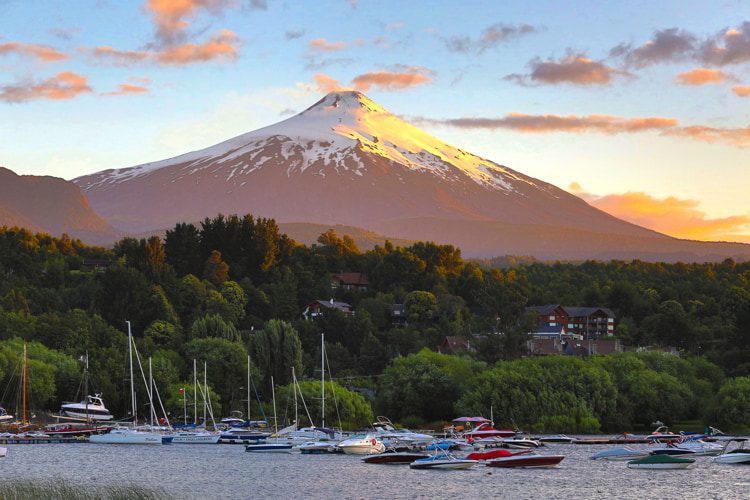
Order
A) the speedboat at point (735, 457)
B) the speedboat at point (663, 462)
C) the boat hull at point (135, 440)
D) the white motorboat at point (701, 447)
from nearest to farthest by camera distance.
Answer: the speedboat at point (663, 462) → the speedboat at point (735, 457) → the white motorboat at point (701, 447) → the boat hull at point (135, 440)

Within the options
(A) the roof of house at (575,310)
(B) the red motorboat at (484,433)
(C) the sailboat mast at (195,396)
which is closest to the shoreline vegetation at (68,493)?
(B) the red motorboat at (484,433)

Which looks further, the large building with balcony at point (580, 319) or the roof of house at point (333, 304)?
the large building with balcony at point (580, 319)

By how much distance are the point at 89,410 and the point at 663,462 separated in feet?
158

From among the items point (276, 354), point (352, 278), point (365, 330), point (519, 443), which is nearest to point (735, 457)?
point (519, 443)

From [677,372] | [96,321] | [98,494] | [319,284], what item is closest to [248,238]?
[319,284]

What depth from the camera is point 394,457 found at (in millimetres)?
80312

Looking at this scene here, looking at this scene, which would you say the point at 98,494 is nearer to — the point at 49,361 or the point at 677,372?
the point at 49,361

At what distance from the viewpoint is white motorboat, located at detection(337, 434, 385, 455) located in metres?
85.7

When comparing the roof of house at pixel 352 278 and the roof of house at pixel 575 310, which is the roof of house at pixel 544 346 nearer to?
the roof of house at pixel 575 310

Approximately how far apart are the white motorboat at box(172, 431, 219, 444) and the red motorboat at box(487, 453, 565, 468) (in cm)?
2475

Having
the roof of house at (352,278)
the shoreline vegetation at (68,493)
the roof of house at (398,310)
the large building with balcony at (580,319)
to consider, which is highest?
the roof of house at (352,278)

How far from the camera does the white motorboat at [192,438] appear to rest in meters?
93.2

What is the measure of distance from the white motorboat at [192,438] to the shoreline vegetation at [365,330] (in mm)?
12040

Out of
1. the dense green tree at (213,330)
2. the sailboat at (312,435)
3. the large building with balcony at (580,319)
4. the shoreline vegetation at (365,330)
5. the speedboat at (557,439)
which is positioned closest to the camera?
the sailboat at (312,435)
